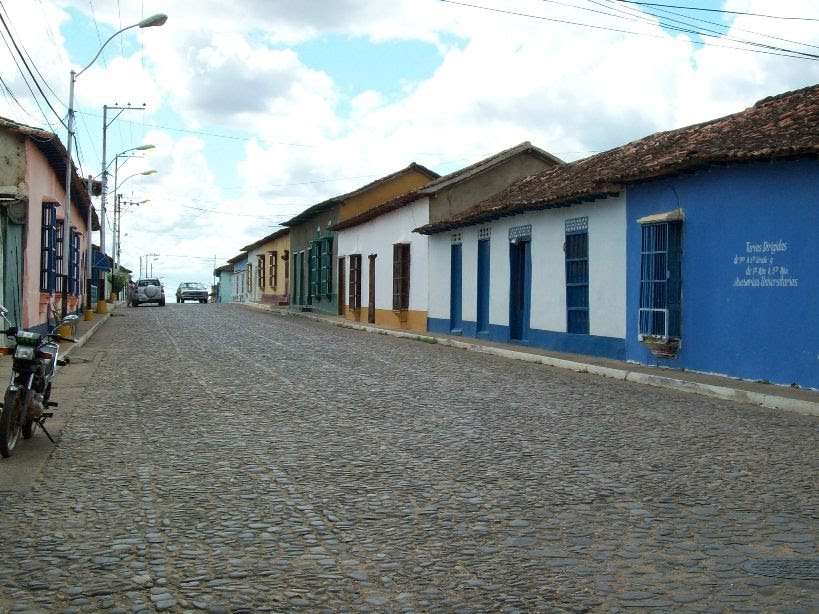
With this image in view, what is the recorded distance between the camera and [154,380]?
12.0 m

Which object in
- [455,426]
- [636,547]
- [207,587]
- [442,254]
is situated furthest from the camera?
[442,254]

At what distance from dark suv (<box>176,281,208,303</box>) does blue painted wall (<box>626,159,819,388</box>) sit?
56.2 metres

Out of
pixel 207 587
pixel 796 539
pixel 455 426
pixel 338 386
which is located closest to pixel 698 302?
pixel 338 386

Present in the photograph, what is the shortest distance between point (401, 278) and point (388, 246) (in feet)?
6.93

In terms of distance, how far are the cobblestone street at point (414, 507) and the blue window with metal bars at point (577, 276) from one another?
23.6 ft

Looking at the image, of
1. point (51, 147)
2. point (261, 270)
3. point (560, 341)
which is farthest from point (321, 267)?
point (560, 341)

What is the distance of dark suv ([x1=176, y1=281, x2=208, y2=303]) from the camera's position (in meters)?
67.6

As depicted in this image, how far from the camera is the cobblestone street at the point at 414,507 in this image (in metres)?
3.92

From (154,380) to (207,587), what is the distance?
8.41 m

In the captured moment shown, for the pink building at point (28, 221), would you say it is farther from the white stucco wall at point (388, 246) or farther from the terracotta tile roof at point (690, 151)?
the white stucco wall at point (388, 246)

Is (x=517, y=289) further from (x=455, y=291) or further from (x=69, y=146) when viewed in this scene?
(x=69, y=146)

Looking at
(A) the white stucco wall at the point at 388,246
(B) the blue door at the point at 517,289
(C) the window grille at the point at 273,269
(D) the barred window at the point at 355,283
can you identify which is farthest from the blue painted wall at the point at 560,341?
(C) the window grille at the point at 273,269

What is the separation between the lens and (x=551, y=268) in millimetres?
19016

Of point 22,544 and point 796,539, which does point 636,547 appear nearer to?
point 796,539
